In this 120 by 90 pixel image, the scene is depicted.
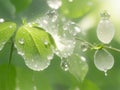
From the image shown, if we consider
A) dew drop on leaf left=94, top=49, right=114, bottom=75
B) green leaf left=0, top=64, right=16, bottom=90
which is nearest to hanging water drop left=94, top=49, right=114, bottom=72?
dew drop on leaf left=94, top=49, right=114, bottom=75

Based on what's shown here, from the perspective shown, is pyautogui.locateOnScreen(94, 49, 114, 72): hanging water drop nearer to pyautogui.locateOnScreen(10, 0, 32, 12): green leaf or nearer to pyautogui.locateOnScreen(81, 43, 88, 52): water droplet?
pyautogui.locateOnScreen(81, 43, 88, 52): water droplet

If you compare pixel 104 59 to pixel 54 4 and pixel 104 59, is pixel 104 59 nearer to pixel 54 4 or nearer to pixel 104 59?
pixel 104 59

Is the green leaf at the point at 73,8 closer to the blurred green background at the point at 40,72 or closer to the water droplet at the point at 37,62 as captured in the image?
the blurred green background at the point at 40,72

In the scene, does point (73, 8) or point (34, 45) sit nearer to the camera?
point (34, 45)

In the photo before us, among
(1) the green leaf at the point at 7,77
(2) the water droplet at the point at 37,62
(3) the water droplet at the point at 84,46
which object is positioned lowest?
(3) the water droplet at the point at 84,46

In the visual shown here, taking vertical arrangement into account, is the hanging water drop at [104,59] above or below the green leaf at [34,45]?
below

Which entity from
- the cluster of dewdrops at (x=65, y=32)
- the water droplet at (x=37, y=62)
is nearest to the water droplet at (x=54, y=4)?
the cluster of dewdrops at (x=65, y=32)

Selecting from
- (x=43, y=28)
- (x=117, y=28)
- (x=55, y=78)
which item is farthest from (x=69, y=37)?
(x=117, y=28)

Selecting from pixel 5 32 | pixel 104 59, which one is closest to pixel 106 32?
pixel 104 59
